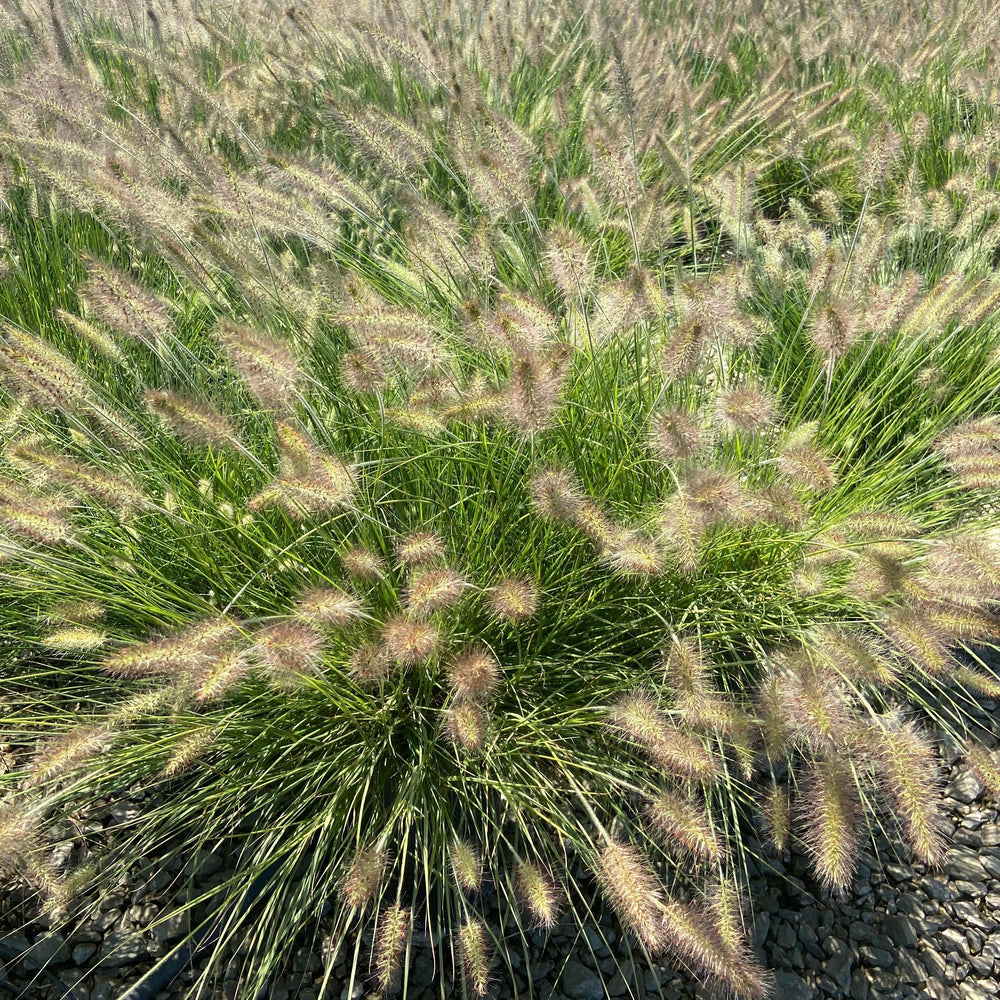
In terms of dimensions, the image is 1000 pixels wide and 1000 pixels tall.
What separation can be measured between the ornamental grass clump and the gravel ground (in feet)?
0.22

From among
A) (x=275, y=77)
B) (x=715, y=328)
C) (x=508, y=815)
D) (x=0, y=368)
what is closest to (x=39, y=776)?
(x=0, y=368)

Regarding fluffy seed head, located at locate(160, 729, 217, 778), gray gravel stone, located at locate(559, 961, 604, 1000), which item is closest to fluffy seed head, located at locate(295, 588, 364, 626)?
fluffy seed head, located at locate(160, 729, 217, 778)

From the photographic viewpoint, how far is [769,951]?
221 cm

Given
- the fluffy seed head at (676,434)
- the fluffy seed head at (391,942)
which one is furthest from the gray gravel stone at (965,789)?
the fluffy seed head at (391,942)

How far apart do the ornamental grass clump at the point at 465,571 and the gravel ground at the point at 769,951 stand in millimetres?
67

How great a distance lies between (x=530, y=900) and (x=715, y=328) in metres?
1.56

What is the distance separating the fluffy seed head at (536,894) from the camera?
185 cm

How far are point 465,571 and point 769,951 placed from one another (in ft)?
4.12

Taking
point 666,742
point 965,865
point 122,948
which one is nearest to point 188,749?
point 122,948

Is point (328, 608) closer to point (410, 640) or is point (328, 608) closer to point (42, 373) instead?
point (410, 640)

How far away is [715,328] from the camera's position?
240cm

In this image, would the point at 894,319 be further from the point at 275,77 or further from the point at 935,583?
the point at 275,77

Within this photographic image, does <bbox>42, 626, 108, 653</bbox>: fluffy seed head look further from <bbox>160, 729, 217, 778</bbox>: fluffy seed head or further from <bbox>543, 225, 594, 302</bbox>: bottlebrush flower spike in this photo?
<bbox>543, 225, 594, 302</bbox>: bottlebrush flower spike

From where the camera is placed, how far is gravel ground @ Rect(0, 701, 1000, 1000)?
2135 millimetres
